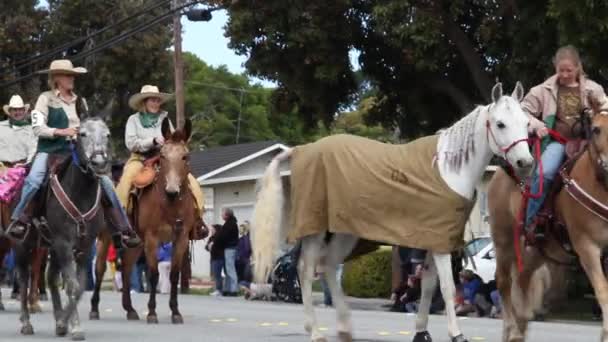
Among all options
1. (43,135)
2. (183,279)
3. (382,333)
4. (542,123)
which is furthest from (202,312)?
(183,279)

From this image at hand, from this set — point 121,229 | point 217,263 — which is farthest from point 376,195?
point 217,263

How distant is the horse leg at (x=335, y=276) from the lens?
552 inches

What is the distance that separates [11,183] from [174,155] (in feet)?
7.04

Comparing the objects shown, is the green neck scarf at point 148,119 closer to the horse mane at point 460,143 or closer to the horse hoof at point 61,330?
the horse hoof at point 61,330

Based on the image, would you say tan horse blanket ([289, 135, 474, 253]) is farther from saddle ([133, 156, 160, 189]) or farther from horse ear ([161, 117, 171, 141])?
saddle ([133, 156, 160, 189])

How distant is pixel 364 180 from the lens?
13.5 metres

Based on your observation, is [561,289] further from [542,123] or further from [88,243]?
[88,243]

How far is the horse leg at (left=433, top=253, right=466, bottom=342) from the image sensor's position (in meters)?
12.8

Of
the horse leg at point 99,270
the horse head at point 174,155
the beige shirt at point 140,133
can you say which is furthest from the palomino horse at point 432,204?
the horse leg at point 99,270

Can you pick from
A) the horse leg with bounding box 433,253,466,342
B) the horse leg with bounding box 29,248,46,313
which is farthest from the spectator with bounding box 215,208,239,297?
the horse leg with bounding box 433,253,466,342

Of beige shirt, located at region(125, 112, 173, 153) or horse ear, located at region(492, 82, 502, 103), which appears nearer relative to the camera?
horse ear, located at region(492, 82, 502, 103)

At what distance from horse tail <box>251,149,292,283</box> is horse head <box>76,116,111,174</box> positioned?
6.04 ft

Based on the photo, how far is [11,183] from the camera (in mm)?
17031

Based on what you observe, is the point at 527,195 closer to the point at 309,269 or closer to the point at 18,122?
the point at 309,269
